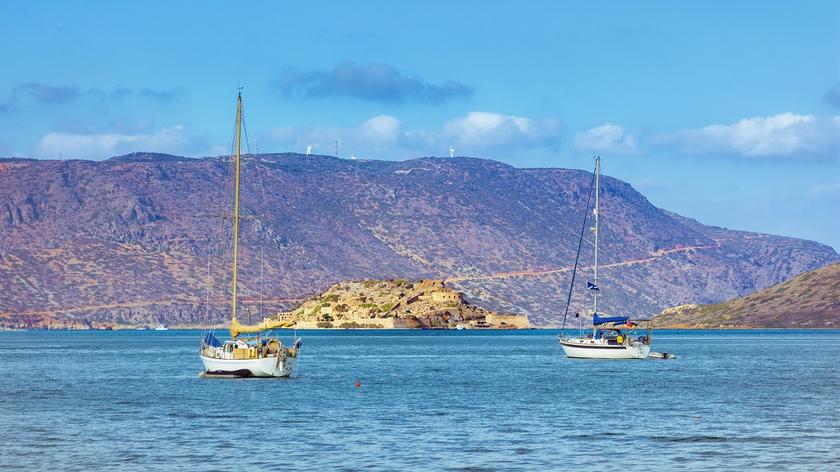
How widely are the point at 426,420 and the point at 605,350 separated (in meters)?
59.8

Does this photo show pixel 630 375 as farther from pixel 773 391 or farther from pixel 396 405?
pixel 396 405

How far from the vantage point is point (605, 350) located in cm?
11669

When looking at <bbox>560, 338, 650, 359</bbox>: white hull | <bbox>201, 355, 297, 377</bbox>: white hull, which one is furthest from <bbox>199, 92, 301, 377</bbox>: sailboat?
<bbox>560, 338, 650, 359</bbox>: white hull

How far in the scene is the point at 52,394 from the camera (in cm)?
7662

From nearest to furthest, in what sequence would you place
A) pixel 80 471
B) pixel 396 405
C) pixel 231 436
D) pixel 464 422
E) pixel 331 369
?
pixel 80 471 < pixel 231 436 < pixel 464 422 < pixel 396 405 < pixel 331 369

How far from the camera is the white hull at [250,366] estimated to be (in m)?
81.2

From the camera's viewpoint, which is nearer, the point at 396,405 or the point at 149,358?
the point at 396,405

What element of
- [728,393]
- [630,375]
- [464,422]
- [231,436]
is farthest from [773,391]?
[231,436]

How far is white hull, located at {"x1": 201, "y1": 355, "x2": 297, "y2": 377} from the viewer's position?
3199 inches

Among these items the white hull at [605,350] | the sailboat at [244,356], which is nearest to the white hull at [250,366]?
the sailboat at [244,356]

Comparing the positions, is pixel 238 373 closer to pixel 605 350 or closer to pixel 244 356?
pixel 244 356

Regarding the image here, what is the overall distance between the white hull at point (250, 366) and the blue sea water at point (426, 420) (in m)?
0.74

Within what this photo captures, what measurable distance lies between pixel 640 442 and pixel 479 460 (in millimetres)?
Result: 7946

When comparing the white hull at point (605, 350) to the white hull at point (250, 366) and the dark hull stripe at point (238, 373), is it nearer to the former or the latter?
the white hull at point (250, 366)
